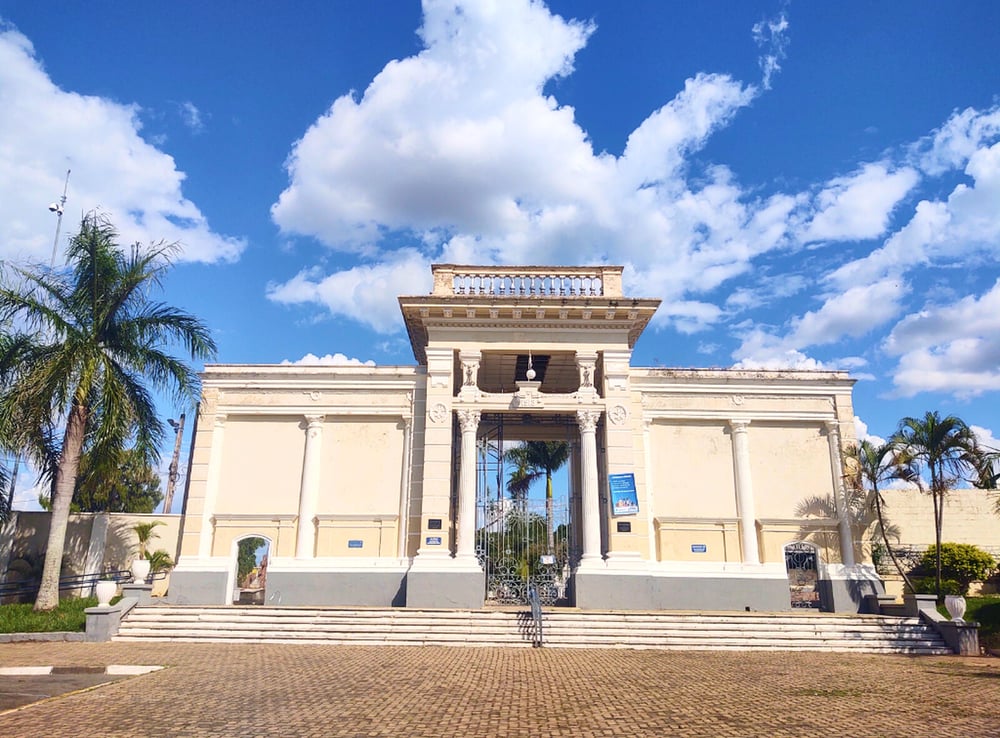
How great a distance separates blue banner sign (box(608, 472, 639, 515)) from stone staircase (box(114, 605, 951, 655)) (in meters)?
2.83

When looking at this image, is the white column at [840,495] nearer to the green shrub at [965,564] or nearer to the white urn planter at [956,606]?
the white urn planter at [956,606]

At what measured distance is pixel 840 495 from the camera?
65.0 feet

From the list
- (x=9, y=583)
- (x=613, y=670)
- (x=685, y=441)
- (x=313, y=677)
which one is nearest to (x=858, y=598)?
(x=685, y=441)

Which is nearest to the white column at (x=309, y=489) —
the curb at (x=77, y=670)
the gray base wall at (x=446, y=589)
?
the gray base wall at (x=446, y=589)

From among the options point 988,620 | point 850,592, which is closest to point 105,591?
point 850,592

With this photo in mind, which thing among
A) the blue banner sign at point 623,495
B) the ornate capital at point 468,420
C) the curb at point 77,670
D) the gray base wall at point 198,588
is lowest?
the curb at point 77,670

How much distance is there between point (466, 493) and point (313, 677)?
336 inches

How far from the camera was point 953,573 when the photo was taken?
70.6 ft

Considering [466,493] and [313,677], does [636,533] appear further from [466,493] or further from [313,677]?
[313,677]

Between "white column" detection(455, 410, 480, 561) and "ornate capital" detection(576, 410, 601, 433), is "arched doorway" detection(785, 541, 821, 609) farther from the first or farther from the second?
"white column" detection(455, 410, 480, 561)

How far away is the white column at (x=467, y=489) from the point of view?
61.1 ft

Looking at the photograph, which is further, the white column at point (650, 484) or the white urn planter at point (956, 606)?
the white column at point (650, 484)

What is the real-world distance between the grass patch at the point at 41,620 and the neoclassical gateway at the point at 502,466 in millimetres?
2936

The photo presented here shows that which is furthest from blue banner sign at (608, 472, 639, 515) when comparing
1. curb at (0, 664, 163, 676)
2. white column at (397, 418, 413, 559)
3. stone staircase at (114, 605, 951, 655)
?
curb at (0, 664, 163, 676)
